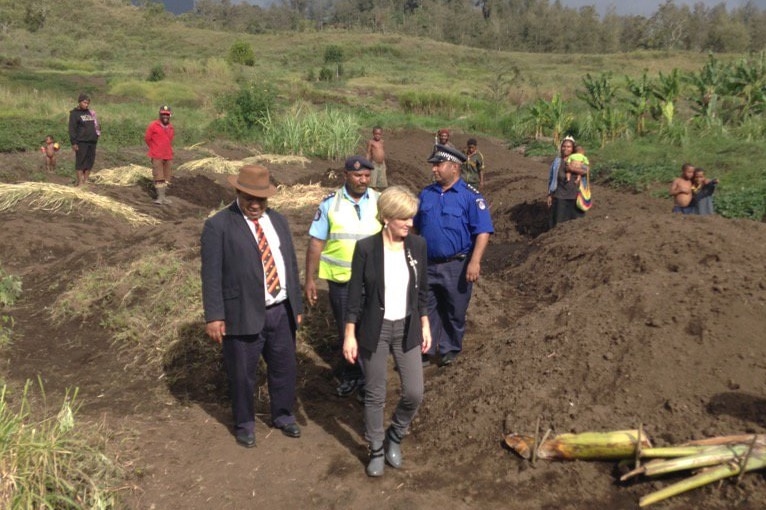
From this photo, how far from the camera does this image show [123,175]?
13.5 meters

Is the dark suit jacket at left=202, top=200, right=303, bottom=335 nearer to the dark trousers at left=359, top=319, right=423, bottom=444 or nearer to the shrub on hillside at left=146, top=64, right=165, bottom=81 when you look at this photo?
the dark trousers at left=359, top=319, right=423, bottom=444

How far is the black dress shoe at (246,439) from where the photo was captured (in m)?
4.57

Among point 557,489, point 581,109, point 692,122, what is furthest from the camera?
point 581,109

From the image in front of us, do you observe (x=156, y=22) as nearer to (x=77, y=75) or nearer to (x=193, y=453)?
(x=77, y=75)

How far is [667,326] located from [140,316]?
174 inches

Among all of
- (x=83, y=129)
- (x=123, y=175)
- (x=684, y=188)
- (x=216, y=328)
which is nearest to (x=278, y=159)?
(x=123, y=175)

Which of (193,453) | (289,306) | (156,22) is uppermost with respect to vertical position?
(156,22)

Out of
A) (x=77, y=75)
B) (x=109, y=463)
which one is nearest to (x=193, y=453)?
(x=109, y=463)

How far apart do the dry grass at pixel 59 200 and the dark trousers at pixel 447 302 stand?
695cm

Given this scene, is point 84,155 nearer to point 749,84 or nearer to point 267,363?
point 267,363

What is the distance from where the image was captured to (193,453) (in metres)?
4.50

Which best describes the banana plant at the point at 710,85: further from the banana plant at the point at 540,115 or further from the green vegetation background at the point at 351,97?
the banana plant at the point at 540,115

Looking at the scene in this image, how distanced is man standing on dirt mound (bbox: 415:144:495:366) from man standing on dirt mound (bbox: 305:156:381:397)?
53cm

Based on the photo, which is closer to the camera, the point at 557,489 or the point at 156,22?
the point at 557,489
